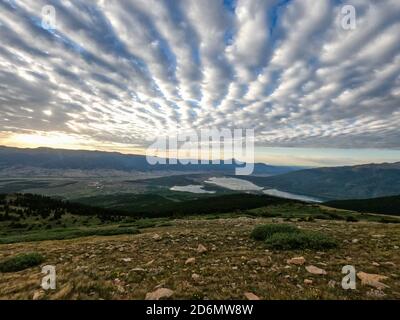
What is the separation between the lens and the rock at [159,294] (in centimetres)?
616

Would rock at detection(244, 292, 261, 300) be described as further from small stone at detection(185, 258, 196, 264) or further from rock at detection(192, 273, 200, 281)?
small stone at detection(185, 258, 196, 264)

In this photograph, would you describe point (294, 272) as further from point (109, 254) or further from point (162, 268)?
point (109, 254)

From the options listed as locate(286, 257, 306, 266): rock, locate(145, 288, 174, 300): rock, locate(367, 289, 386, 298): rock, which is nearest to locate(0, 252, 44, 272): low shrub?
locate(145, 288, 174, 300): rock

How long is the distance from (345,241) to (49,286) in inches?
508

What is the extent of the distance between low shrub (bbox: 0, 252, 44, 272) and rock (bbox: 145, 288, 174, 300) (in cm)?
772

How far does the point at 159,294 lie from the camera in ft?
20.6

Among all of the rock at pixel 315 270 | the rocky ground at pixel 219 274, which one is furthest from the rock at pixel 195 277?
the rock at pixel 315 270

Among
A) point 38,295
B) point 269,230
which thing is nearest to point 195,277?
point 38,295

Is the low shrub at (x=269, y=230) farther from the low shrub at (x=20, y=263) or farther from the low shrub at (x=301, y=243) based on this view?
the low shrub at (x=20, y=263)

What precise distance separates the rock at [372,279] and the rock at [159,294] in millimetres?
5486

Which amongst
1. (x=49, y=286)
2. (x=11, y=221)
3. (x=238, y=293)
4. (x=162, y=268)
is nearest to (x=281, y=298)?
(x=238, y=293)
